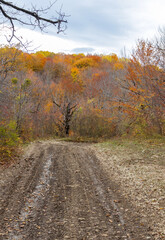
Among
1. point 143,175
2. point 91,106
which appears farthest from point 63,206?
point 91,106

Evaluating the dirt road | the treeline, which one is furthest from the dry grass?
the treeline

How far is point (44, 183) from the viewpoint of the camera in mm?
7859

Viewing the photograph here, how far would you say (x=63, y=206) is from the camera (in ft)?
19.8

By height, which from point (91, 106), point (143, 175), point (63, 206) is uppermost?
point (91, 106)

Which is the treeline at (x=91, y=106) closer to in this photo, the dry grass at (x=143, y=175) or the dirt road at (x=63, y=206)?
the dry grass at (x=143, y=175)

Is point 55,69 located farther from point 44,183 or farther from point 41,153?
point 44,183

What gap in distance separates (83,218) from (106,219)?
519 mm

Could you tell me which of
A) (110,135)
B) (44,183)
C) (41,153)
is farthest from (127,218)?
(110,135)

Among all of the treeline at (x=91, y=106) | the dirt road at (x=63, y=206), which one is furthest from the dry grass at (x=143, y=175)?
the treeline at (x=91, y=106)

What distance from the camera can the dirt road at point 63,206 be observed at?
475cm

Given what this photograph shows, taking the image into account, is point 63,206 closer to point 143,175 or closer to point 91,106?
point 143,175

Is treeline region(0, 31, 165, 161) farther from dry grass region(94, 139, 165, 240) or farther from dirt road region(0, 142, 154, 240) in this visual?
dirt road region(0, 142, 154, 240)

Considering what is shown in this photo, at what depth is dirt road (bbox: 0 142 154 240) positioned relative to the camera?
4754 mm

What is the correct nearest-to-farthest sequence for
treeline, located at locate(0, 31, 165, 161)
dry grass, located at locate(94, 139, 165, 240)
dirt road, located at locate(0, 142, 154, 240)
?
1. dirt road, located at locate(0, 142, 154, 240)
2. dry grass, located at locate(94, 139, 165, 240)
3. treeline, located at locate(0, 31, 165, 161)
